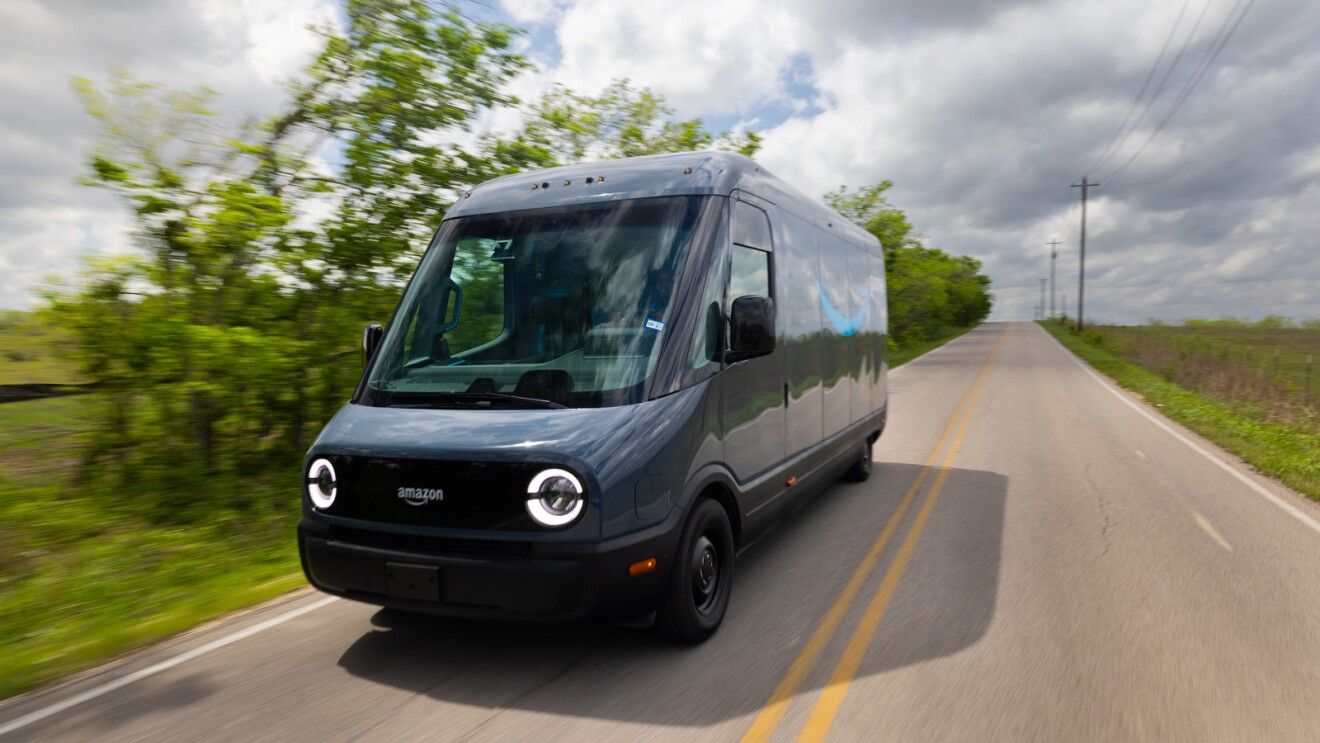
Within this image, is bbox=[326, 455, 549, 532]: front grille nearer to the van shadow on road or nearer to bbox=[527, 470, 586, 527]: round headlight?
bbox=[527, 470, 586, 527]: round headlight

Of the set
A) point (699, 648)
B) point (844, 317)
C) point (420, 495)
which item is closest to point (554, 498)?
point (420, 495)

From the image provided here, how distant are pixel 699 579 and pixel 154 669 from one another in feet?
9.12

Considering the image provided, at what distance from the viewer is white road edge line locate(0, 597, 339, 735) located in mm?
3608

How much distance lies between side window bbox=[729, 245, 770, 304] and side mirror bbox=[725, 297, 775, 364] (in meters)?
0.31

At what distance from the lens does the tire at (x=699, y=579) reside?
407 centimetres

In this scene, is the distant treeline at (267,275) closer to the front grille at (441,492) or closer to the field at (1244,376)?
the front grille at (441,492)

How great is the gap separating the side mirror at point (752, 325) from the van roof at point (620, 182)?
729mm

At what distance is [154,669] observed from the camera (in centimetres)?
410

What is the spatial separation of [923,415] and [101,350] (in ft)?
40.2

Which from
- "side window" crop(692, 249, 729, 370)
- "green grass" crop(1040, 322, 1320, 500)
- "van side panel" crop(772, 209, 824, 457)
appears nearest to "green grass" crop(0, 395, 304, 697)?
"side window" crop(692, 249, 729, 370)

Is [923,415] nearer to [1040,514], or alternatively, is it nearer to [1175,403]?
[1175,403]

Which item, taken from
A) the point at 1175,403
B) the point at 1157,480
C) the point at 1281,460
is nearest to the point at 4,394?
the point at 1157,480

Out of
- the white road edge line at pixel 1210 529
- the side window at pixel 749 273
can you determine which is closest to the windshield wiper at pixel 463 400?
the side window at pixel 749 273

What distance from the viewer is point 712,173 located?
473cm
